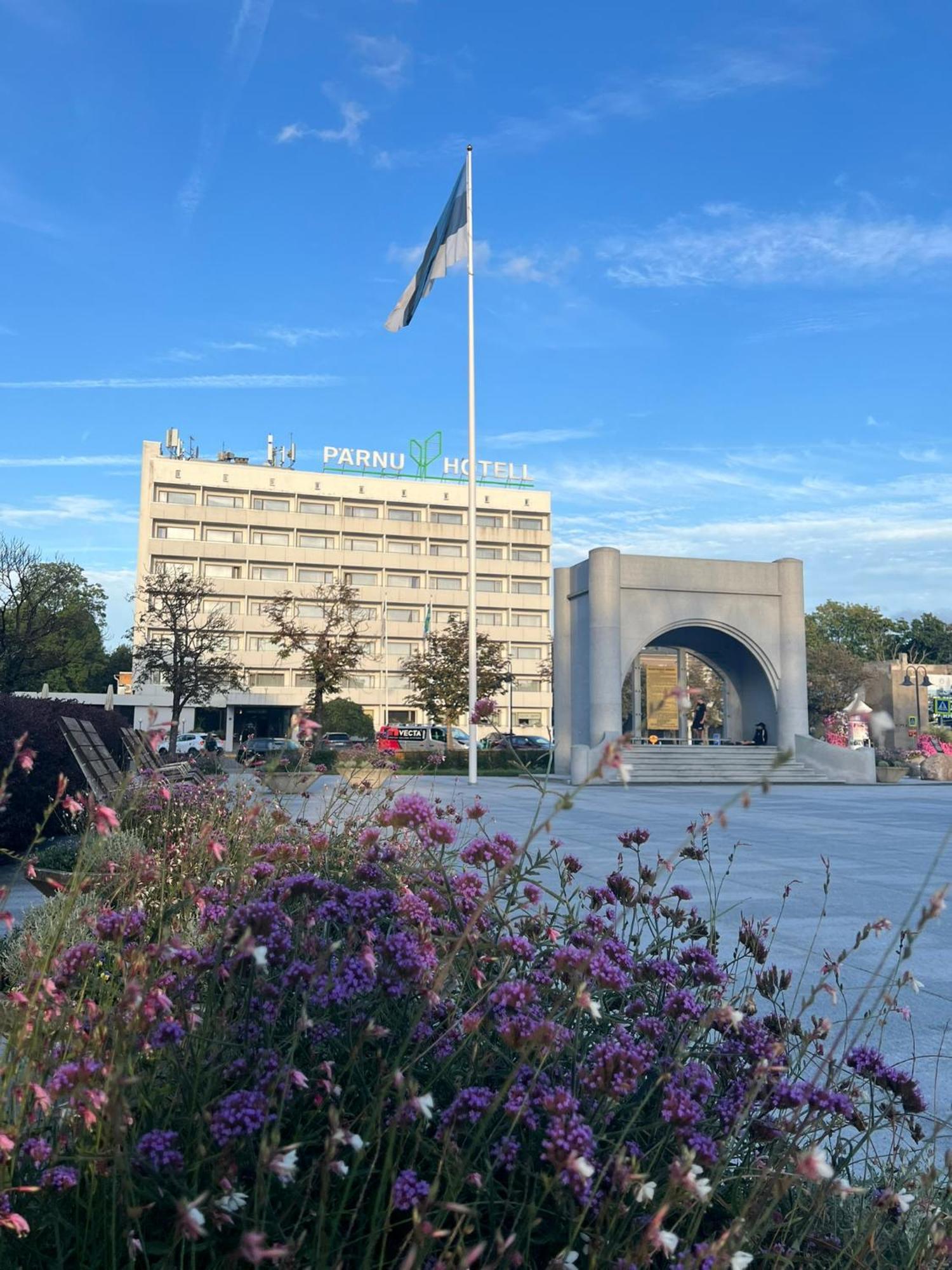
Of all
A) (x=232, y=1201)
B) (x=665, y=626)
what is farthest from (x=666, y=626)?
(x=232, y=1201)

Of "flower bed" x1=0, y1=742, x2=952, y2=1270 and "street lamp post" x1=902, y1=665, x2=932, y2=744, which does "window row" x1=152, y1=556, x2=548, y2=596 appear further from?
"flower bed" x1=0, y1=742, x2=952, y2=1270

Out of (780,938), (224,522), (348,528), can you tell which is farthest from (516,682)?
(780,938)

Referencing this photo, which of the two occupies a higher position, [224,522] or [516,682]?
[224,522]

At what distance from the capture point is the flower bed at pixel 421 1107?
150 centimetres

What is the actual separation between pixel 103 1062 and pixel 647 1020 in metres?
1.08

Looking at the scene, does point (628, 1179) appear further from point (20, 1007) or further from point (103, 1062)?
point (20, 1007)

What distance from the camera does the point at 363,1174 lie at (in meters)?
1.76

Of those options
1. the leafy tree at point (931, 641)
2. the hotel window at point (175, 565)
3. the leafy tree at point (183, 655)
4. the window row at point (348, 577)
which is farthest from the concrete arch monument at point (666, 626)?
the leafy tree at point (931, 641)

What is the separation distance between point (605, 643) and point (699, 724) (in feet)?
26.7

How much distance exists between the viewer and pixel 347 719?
56.2 metres

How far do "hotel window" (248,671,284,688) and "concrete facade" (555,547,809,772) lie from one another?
48697 mm

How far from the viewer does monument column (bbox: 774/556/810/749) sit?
28688mm

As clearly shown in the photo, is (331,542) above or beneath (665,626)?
above

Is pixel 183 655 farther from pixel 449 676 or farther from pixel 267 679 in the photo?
pixel 267 679
